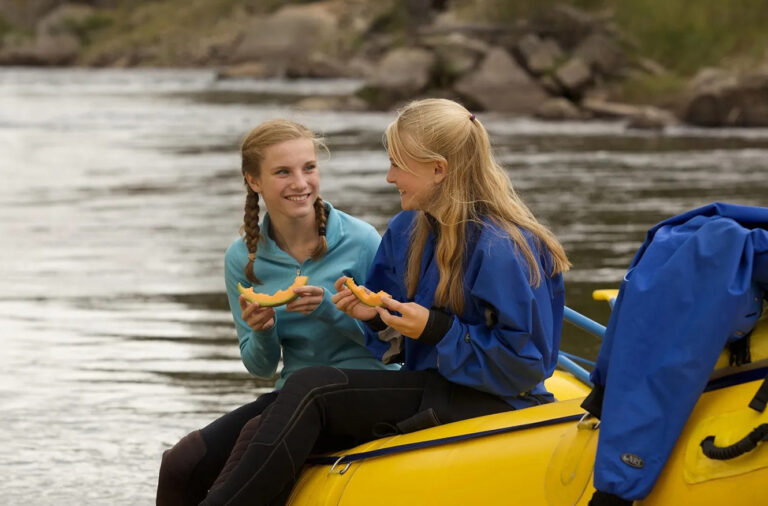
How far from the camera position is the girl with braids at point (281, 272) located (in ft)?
13.6

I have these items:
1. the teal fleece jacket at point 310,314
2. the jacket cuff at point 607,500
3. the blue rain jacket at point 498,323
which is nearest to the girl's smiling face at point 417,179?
the blue rain jacket at point 498,323

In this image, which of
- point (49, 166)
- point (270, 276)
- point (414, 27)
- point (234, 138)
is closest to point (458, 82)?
point (234, 138)

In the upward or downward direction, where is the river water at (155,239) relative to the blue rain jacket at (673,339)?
downward

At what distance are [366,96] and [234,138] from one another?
8798 mm

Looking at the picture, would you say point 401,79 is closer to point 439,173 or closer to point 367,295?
point 439,173

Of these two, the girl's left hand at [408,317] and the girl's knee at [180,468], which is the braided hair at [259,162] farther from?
the girl's left hand at [408,317]

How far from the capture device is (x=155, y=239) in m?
12.6

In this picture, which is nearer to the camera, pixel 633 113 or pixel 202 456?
pixel 202 456

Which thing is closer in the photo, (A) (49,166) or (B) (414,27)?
(A) (49,166)

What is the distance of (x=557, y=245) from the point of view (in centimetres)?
383

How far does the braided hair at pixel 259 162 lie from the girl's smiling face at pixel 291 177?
0.02 metres

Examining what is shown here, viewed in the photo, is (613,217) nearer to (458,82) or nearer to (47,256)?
(47,256)

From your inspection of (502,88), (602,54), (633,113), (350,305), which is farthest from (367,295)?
(602,54)

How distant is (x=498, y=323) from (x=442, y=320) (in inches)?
5.6
